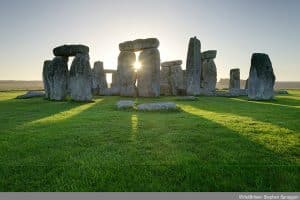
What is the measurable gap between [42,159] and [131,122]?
3.41 metres

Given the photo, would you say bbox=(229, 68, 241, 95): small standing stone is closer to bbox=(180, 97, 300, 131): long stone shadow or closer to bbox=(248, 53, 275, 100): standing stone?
bbox=(248, 53, 275, 100): standing stone

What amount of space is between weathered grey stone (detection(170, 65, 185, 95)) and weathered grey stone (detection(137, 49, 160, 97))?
317 cm

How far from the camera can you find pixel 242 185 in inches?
139

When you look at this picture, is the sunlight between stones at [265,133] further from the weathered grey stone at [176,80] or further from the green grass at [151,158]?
the weathered grey stone at [176,80]

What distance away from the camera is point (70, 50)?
1512 centimetres

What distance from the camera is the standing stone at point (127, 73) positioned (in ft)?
63.0

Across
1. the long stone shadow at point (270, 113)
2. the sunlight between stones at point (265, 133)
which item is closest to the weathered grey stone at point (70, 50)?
the long stone shadow at point (270, 113)

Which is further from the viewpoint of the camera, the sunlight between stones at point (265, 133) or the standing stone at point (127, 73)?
the standing stone at point (127, 73)

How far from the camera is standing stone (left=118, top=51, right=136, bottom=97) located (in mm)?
19203

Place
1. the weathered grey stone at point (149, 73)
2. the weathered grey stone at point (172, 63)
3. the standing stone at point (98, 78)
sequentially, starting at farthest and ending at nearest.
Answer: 1. the standing stone at point (98, 78)
2. the weathered grey stone at point (172, 63)
3. the weathered grey stone at point (149, 73)

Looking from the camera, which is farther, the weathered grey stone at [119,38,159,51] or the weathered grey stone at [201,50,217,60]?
the weathered grey stone at [201,50,217,60]

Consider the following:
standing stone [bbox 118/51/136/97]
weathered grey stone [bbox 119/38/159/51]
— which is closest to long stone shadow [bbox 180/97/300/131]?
weathered grey stone [bbox 119/38/159/51]

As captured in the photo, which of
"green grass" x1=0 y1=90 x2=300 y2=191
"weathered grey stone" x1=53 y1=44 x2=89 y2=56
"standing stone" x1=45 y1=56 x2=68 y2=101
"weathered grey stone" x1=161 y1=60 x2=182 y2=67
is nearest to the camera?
"green grass" x1=0 y1=90 x2=300 y2=191

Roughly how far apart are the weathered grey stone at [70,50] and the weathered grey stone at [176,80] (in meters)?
8.06
